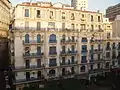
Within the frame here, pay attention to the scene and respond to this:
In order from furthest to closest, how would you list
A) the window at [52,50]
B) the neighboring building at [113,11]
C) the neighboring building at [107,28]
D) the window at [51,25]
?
the neighboring building at [113,11], the neighboring building at [107,28], the window at [51,25], the window at [52,50]

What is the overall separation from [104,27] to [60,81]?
2004 centimetres

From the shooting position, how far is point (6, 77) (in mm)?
45125

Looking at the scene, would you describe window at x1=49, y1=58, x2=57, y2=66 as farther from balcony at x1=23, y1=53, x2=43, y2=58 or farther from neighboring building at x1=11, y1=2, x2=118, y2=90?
balcony at x1=23, y1=53, x2=43, y2=58

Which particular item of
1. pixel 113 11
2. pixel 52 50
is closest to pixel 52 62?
pixel 52 50

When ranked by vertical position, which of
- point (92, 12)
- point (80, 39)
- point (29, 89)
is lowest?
point (29, 89)

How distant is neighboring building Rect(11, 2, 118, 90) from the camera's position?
42250 millimetres

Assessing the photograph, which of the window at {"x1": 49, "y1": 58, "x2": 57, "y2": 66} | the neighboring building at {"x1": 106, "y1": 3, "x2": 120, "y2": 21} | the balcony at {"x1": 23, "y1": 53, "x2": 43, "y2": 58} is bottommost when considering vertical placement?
the window at {"x1": 49, "y1": 58, "x2": 57, "y2": 66}

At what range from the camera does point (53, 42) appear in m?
45.4

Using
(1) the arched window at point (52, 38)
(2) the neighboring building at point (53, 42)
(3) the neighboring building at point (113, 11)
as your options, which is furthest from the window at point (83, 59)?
(3) the neighboring building at point (113, 11)

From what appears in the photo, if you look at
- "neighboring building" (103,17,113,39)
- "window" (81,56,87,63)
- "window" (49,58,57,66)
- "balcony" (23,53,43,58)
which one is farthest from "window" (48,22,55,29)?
"neighboring building" (103,17,113,39)

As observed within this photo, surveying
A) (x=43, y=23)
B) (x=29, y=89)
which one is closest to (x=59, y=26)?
(x=43, y=23)

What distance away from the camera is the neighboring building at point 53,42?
42250 millimetres

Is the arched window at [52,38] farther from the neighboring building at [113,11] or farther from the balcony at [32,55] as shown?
the neighboring building at [113,11]

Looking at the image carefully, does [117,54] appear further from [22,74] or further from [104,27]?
[22,74]
